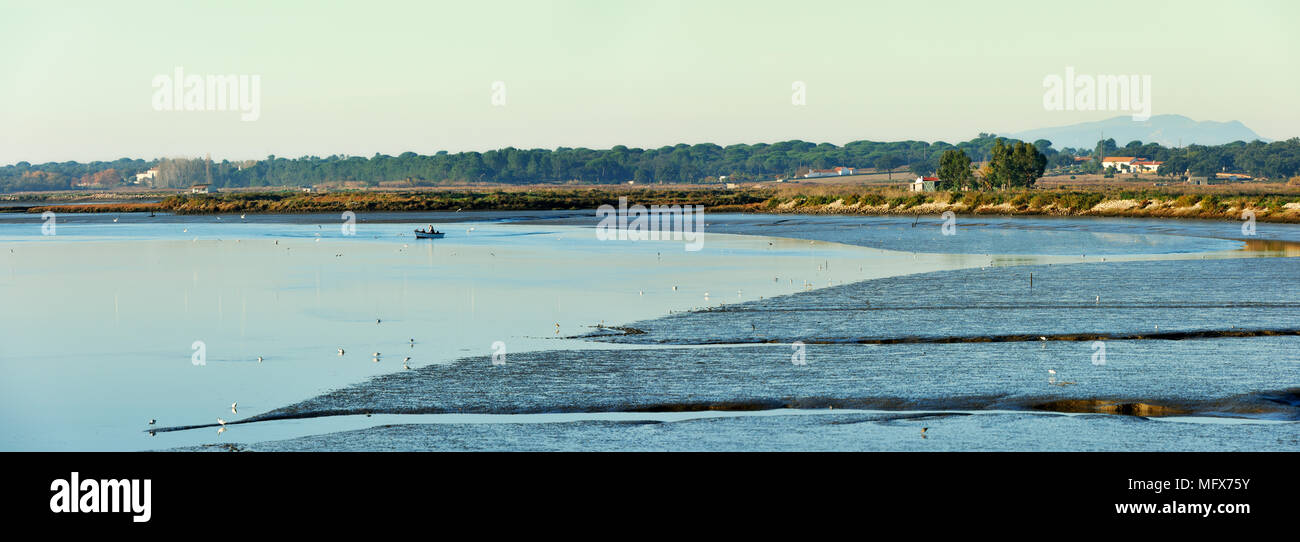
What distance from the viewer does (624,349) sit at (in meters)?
21.9

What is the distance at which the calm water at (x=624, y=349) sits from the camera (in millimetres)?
15023

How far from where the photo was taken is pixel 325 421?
16.0 metres

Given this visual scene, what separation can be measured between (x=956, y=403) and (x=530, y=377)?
21.6 feet

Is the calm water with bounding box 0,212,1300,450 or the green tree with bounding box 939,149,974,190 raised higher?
the green tree with bounding box 939,149,974,190

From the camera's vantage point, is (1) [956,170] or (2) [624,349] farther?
(1) [956,170]

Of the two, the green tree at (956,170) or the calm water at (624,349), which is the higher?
the green tree at (956,170)

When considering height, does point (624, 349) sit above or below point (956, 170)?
below

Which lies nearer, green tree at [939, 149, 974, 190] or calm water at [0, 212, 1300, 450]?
calm water at [0, 212, 1300, 450]

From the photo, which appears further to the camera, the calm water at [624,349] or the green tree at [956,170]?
the green tree at [956,170]

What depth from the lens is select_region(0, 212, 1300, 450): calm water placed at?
49.3 ft
